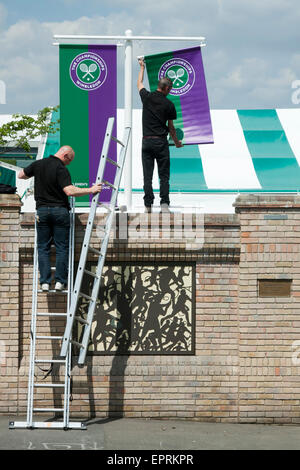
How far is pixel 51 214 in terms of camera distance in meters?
8.04

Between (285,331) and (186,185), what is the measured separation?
826cm

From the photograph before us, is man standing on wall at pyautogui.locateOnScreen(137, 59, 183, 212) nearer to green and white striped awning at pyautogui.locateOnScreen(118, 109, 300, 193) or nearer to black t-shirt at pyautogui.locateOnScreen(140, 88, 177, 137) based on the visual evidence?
black t-shirt at pyautogui.locateOnScreen(140, 88, 177, 137)

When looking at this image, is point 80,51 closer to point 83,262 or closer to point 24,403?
point 83,262

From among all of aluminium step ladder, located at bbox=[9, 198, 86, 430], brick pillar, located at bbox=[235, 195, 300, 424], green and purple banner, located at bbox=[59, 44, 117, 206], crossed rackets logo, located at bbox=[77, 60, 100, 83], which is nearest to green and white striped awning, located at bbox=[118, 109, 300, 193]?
green and purple banner, located at bbox=[59, 44, 117, 206]

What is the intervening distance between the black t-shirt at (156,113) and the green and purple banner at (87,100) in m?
1.42

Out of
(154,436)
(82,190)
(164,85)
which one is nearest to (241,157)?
(164,85)

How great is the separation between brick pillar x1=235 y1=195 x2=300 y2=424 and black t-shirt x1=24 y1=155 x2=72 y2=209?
2.24 metres

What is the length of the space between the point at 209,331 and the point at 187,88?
13.7 feet

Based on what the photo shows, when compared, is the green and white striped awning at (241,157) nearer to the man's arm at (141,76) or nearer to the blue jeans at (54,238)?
the man's arm at (141,76)

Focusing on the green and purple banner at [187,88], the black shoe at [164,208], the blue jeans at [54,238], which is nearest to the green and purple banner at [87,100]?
the green and purple banner at [187,88]

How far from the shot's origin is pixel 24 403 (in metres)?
8.55

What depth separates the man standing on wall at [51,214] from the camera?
8039 millimetres

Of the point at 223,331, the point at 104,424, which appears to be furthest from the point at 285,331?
the point at 104,424

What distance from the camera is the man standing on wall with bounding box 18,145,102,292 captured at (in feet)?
26.4
